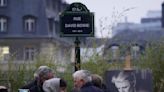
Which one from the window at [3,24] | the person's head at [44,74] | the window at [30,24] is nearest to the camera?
the person's head at [44,74]

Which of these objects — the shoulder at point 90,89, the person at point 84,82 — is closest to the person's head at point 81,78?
the person at point 84,82

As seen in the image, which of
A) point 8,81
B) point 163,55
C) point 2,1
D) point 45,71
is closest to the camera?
point 45,71

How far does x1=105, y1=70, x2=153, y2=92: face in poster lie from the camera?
12.1m

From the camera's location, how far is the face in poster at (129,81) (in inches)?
478

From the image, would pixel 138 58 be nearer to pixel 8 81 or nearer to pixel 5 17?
pixel 8 81

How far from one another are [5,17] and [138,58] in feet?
172

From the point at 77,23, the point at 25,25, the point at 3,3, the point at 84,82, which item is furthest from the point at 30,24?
the point at 84,82

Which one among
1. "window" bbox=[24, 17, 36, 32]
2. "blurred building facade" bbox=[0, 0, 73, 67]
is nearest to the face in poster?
"blurred building facade" bbox=[0, 0, 73, 67]

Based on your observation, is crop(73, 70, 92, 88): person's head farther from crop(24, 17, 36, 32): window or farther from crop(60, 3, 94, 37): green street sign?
crop(24, 17, 36, 32): window

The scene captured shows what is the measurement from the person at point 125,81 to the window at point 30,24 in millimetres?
56967

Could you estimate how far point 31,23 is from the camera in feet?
230

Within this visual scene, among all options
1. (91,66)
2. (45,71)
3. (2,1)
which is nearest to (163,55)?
(91,66)

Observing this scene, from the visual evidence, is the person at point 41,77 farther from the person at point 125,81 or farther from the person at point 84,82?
the person at point 125,81

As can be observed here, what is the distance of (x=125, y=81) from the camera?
12.2 metres
